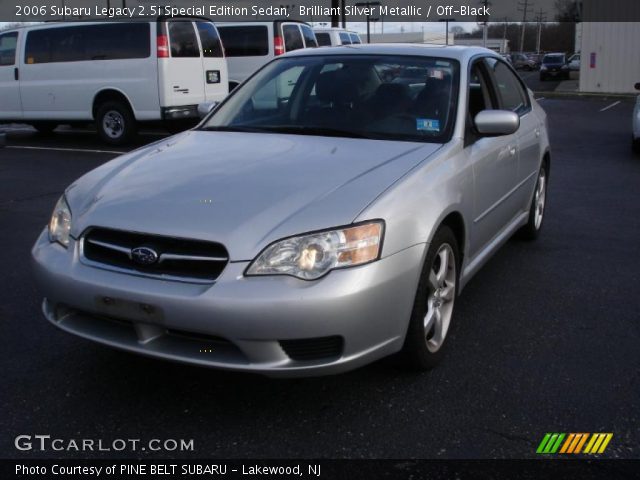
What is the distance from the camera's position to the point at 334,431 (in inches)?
115

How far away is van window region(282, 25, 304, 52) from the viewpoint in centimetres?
1527

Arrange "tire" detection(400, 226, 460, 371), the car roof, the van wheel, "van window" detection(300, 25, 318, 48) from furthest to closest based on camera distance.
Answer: "van window" detection(300, 25, 318, 48) < the van wheel < the car roof < "tire" detection(400, 226, 460, 371)

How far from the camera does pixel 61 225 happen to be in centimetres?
333

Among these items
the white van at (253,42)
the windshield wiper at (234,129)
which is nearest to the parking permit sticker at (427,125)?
the windshield wiper at (234,129)

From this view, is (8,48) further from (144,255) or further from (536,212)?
(144,255)

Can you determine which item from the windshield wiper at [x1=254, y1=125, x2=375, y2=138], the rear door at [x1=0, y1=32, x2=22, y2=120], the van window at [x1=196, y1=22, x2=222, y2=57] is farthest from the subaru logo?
the rear door at [x1=0, y1=32, x2=22, y2=120]

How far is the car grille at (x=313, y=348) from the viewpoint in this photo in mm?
2797

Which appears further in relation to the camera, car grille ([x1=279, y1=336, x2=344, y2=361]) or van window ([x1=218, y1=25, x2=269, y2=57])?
van window ([x1=218, y1=25, x2=269, y2=57])

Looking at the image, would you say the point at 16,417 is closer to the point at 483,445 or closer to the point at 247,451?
the point at 247,451

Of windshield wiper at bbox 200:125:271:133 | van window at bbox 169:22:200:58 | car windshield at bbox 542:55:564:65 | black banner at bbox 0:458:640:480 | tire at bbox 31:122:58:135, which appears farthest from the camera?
car windshield at bbox 542:55:564:65

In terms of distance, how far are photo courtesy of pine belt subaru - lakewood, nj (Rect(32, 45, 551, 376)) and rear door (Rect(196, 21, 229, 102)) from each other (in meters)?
8.49

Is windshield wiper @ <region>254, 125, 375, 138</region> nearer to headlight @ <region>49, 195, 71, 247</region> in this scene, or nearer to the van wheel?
headlight @ <region>49, 195, 71, 247</region>

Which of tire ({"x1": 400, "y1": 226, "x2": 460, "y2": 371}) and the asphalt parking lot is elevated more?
tire ({"x1": 400, "y1": 226, "x2": 460, "y2": 371})

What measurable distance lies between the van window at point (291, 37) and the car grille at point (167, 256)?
42.3ft
